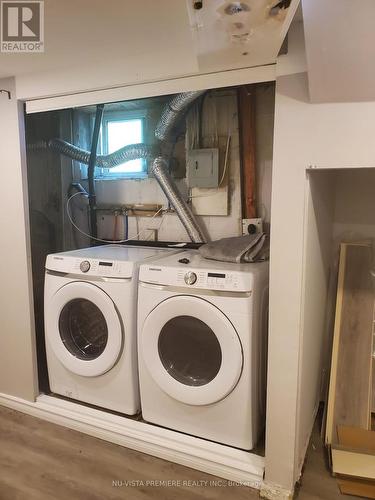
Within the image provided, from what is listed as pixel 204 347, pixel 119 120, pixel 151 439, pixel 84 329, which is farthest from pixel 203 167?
pixel 151 439

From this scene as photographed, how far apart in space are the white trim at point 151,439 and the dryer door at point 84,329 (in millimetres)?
266

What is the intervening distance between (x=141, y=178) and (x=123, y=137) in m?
0.42

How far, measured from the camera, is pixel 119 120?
2.95 meters

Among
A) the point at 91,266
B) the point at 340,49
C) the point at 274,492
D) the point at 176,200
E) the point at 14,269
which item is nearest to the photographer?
the point at 340,49

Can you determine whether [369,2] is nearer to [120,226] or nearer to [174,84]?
[174,84]

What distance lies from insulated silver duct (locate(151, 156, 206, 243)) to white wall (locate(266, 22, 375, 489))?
104cm

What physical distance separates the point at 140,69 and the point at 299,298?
129cm

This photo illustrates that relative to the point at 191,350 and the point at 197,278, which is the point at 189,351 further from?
the point at 197,278

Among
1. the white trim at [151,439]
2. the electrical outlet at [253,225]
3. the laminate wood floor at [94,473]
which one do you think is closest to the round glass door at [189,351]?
the white trim at [151,439]

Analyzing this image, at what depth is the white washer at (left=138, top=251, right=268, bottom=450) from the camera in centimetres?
174

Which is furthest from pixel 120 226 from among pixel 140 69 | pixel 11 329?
pixel 140 69

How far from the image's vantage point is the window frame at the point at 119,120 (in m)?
2.85

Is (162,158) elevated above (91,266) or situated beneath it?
elevated above

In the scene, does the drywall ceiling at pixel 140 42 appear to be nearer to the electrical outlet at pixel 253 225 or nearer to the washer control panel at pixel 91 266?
the washer control panel at pixel 91 266
